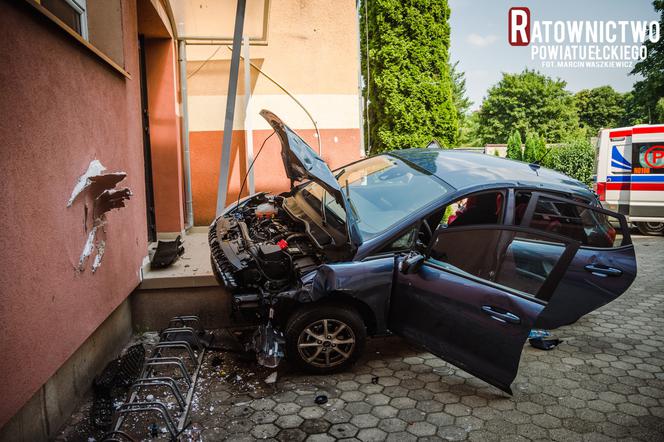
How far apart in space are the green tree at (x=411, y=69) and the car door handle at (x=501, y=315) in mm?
9476

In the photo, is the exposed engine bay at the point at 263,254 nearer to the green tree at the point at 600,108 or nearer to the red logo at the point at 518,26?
the red logo at the point at 518,26

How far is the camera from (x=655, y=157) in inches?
401

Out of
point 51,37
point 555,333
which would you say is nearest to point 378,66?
point 555,333

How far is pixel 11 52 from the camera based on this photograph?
2391mm

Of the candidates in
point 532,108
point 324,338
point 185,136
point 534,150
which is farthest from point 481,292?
point 532,108

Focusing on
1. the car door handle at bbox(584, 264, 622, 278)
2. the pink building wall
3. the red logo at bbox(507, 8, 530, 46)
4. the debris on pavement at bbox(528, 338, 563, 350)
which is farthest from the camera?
the red logo at bbox(507, 8, 530, 46)

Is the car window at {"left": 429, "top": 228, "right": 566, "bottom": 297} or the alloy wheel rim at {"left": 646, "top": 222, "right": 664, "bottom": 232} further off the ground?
the car window at {"left": 429, "top": 228, "right": 566, "bottom": 297}

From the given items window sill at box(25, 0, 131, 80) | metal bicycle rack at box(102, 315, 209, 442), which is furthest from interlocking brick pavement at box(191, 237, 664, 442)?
window sill at box(25, 0, 131, 80)

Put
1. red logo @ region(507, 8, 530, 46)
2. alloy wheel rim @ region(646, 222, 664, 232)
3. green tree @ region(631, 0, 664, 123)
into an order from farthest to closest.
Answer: green tree @ region(631, 0, 664, 123), red logo @ region(507, 8, 530, 46), alloy wheel rim @ region(646, 222, 664, 232)

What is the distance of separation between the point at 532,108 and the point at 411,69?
4892 cm

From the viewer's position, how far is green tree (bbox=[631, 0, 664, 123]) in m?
29.8

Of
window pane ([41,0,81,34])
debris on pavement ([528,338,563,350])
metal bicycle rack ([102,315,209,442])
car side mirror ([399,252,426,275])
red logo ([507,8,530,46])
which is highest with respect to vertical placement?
red logo ([507,8,530,46])

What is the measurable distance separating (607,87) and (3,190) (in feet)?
270

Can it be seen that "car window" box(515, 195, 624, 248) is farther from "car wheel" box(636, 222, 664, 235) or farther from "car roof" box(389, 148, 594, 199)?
"car wheel" box(636, 222, 664, 235)
